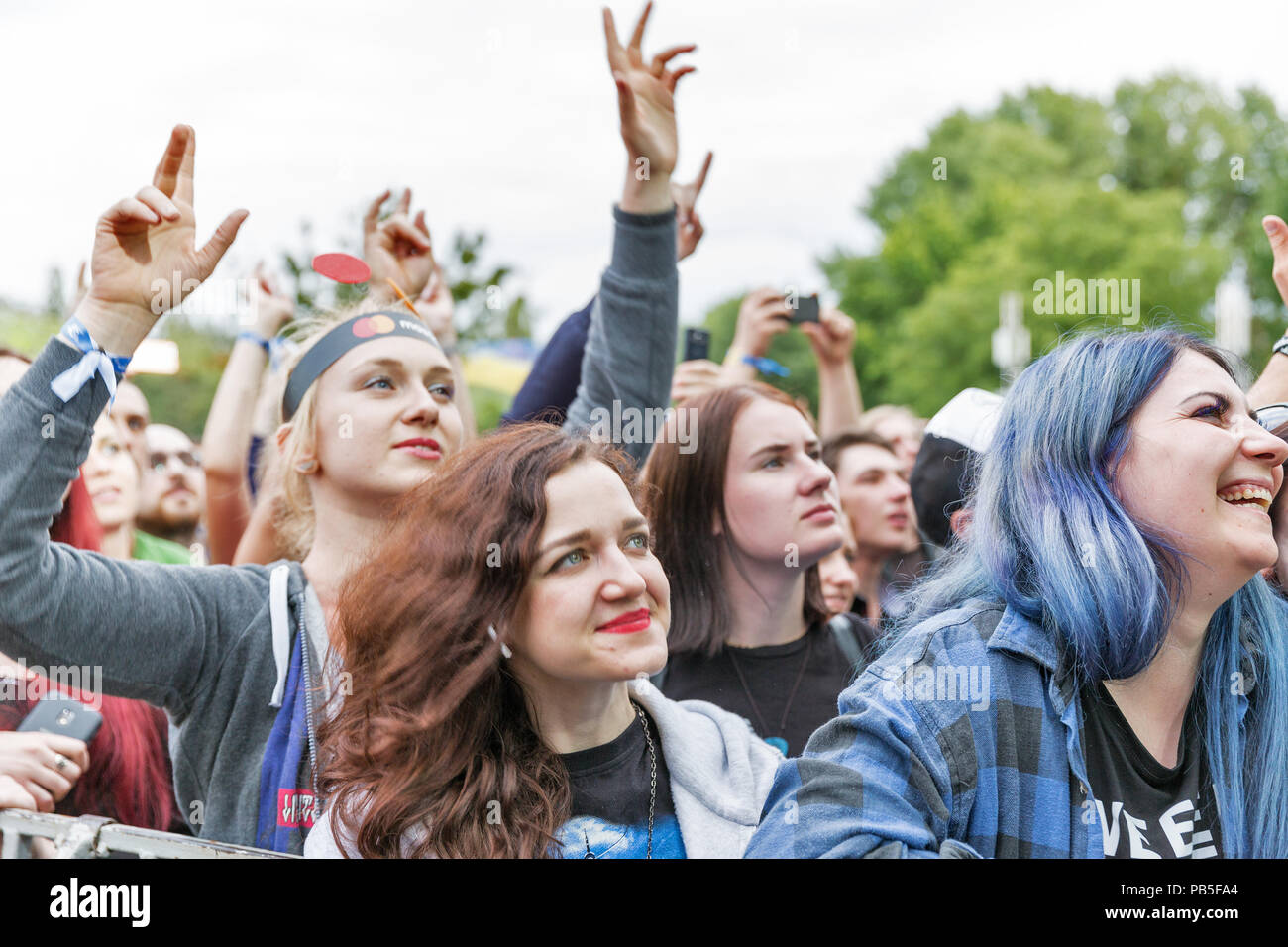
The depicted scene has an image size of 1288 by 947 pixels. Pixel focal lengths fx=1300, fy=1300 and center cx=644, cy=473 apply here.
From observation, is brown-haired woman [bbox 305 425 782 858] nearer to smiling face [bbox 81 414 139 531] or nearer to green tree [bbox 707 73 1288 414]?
smiling face [bbox 81 414 139 531]

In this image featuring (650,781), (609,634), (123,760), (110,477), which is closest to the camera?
(609,634)

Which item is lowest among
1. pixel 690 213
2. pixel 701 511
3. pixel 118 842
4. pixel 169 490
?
pixel 118 842

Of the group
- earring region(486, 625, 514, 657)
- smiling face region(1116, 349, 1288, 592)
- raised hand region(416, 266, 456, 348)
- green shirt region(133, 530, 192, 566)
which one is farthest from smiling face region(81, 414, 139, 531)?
smiling face region(1116, 349, 1288, 592)

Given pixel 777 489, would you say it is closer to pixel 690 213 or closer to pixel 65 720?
pixel 690 213

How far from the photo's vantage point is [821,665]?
3.35 meters

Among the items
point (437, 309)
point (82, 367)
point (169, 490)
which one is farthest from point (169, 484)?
point (82, 367)

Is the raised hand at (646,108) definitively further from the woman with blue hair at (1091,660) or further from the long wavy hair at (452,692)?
the woman with blue hair at (1091,660)

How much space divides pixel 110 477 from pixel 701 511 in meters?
1.98

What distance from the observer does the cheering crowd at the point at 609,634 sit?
195 centimetres

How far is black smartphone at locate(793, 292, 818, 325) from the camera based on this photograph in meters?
4.44

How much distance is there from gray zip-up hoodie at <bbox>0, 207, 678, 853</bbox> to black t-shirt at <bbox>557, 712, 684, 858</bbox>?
22.8 inches

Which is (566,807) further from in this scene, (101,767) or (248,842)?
(101,767)

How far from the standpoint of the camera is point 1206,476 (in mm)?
2076

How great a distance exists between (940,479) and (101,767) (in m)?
2.17
